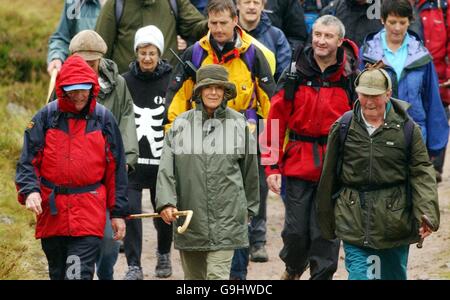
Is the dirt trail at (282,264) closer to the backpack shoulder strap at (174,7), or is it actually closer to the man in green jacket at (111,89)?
the man in green jacket at (111,89)

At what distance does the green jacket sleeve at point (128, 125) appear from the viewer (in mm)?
11016

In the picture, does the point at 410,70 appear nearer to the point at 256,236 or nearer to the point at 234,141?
the point at 234,141

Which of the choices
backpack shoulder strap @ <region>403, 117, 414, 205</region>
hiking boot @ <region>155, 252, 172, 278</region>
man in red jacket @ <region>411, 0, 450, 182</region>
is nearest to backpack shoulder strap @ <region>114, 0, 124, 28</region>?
hiking boot @ <region>155, 252, 172, 278</region>

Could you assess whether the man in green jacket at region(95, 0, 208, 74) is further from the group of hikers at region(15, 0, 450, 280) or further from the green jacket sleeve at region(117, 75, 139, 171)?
the green jacket sleeve at region(117, 75, 139, 171)

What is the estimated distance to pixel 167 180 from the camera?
10180 millimetres

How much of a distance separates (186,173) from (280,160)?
1279mm

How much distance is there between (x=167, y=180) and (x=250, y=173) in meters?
0.69

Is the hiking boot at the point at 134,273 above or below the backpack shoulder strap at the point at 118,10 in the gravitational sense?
below

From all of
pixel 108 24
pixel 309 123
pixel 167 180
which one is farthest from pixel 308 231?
pixel 108 24

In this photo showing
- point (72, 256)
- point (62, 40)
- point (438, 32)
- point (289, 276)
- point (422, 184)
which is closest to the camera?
point (422, 184)

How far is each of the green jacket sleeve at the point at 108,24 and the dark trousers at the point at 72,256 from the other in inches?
137

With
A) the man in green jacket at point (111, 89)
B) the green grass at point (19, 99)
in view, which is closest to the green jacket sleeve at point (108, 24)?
the man in green jacket at point (111, 89)

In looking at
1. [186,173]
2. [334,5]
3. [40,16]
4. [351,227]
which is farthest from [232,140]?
[40,16]
